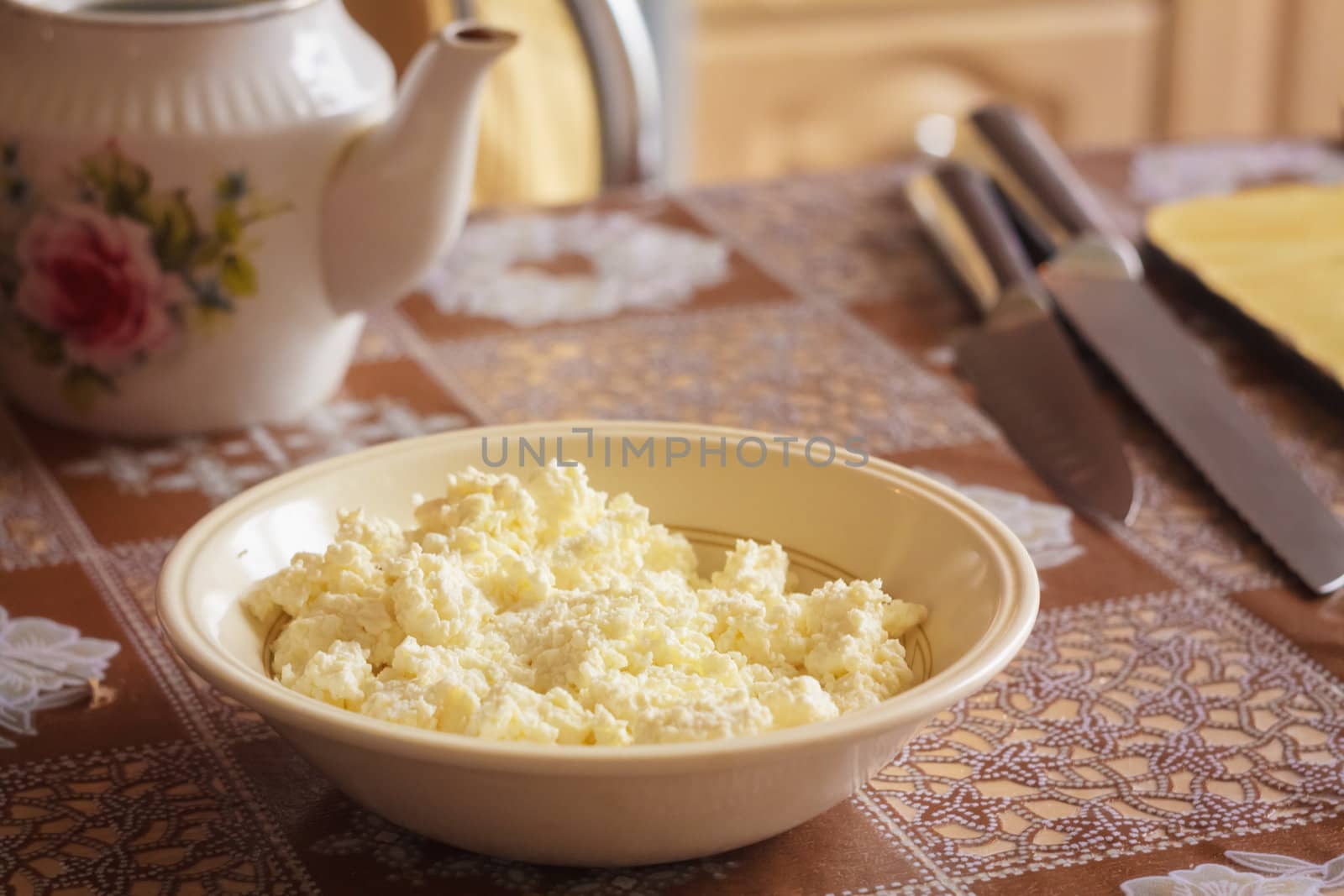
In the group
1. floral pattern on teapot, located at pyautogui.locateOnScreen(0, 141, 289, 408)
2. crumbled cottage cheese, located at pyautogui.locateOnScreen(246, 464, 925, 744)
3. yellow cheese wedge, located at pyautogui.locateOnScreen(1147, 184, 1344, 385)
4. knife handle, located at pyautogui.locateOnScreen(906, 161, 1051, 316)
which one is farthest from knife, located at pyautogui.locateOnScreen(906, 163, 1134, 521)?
floral pattern on teapot, located at pyautogui.locateOnScreen(0, 141, 289, 408)

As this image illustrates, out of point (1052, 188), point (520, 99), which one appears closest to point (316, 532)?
point (1052, 188)

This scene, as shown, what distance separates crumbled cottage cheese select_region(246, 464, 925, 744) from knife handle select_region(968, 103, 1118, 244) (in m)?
0.48

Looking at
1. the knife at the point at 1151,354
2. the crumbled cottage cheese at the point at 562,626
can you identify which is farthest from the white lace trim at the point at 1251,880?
the knife at the point at 1151,354

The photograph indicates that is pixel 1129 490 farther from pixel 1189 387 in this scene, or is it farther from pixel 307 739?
pixel 307 739

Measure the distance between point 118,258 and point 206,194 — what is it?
59 mm

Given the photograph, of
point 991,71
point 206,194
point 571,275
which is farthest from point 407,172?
point 991,71

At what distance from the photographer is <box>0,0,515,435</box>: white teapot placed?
2.59 ft

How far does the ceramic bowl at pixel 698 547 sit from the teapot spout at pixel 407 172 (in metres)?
0.23

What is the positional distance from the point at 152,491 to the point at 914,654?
1.43 ft

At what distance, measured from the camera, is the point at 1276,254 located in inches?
39.2

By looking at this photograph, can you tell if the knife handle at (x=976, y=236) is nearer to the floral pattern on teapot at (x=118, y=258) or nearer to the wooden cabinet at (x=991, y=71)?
the floral pattern on teapot at (x=118, y=258)

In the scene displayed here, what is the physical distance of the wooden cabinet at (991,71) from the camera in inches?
100

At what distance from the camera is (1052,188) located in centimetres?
103

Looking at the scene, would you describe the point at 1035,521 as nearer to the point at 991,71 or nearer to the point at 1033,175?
the point at 1033,175
